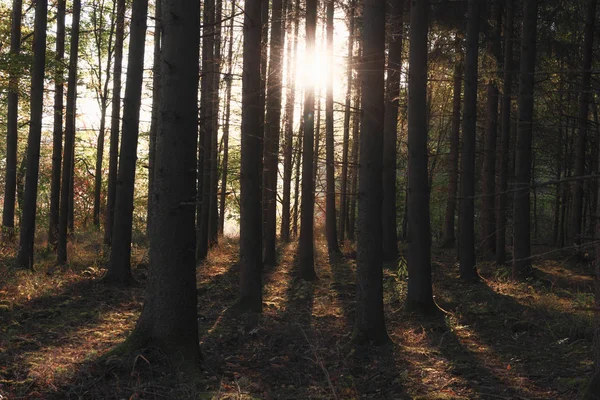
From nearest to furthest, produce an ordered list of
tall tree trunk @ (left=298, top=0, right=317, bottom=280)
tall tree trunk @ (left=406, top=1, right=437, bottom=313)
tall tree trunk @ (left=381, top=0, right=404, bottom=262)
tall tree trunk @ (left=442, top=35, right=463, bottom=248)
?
tall tree trunk @ (left=406, top=1, right=437, bottom=313) < tall tree trunk @ (left=298, top=0, right=317, bottom=280) < tall tree trunk @ (left=381, top=0, right=404, bottom=262) < tall tree trunk @ (left=442, top=35, right=463, bottom=248)

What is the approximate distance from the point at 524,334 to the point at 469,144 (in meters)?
5.69

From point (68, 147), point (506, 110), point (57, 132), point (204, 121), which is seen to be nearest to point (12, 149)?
point (57, 132)

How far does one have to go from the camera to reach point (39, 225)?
2412 centimetres

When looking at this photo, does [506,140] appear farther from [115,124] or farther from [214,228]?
[115,124]

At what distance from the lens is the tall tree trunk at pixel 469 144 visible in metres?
12.3

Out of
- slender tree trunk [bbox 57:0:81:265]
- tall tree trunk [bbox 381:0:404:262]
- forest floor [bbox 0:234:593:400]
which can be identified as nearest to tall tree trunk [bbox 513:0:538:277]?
forest floor [bbox 0:234:593:400]

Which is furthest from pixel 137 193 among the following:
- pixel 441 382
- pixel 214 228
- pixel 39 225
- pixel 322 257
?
pixel 441 382

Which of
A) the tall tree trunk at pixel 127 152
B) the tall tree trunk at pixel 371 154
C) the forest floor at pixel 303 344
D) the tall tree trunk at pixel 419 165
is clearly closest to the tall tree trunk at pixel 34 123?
the forest floor at pixel 303 344

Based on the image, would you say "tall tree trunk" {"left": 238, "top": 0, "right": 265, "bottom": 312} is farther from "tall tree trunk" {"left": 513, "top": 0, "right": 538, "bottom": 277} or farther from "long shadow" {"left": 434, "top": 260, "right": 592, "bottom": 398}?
"tall tree trunk" {"left": 513, "top": 0, "right": 538, "bottom": 277}

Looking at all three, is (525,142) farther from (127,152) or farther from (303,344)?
(127,152)

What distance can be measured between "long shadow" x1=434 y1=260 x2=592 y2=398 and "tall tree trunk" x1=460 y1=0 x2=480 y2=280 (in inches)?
55.4

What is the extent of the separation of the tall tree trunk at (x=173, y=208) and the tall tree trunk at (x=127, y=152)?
5951 millimetres

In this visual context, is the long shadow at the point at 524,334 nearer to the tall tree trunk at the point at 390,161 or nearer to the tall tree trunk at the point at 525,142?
the tall tree trunk at the point at 525,142

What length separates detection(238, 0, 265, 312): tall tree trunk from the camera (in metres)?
9.66
